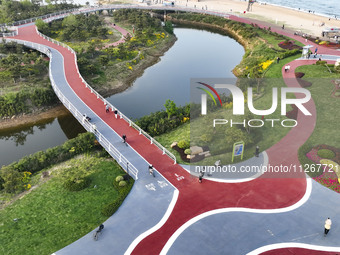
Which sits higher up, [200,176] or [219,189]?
[200,176]

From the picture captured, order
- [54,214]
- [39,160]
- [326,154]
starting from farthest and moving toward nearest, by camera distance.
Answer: [39,160] < [326,154] < [54,214]

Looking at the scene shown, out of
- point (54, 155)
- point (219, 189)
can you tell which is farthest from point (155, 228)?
point (54, 155)

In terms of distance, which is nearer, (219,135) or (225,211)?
(225,211)

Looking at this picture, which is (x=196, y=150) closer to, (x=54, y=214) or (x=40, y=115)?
(x=54, y=214)

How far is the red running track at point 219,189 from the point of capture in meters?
26.7

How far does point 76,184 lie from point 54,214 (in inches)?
151

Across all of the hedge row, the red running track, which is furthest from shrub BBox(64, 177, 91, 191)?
the red running track

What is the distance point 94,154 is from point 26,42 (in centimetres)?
4307

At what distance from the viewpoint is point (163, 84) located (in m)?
59.9

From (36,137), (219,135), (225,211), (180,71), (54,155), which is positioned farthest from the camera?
(180,71)

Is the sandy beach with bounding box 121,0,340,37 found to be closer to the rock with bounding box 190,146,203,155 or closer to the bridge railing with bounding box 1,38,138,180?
the rock with bounding box 190,146,203,155

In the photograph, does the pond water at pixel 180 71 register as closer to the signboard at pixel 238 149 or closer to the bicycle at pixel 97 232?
the signboard at pixel 238 149

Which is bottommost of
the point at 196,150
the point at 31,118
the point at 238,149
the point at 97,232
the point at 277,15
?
the point at 31,118

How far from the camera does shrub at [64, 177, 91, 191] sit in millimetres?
31017
